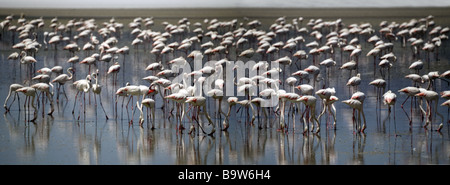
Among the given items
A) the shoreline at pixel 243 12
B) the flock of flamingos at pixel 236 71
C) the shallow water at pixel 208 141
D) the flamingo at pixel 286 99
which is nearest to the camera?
the shallow water at pixel 208 141

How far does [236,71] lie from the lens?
17391mm

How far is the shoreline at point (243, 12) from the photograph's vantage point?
30172 millimetres

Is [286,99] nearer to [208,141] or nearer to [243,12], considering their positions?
[208,141]

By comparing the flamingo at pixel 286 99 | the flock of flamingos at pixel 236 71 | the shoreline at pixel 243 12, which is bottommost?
the flamingo at pixel 286 99

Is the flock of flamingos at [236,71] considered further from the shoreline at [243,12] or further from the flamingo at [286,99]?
the shoreline at [243,12]

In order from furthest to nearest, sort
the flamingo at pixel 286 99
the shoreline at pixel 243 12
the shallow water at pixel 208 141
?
the shoreline at pixel 243 12 → the flamingo at pixel 286 99 → the shallow water at pixel 208 141

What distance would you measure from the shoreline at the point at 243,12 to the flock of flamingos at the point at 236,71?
9.33ft

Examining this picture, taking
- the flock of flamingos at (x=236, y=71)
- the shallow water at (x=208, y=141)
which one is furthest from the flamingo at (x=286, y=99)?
the shallow water at (x=208, y=141)

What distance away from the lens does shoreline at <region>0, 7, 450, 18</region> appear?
30.2m

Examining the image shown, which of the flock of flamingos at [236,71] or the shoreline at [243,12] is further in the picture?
the shoreline at [243,12]

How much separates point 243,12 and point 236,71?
15.1 metres

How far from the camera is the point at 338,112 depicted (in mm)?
13070

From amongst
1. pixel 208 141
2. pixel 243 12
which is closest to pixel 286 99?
pixel 208 141

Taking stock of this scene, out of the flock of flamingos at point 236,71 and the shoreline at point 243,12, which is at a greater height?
the shoreline at point 243,12
